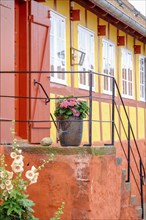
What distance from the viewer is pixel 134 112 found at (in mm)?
18031

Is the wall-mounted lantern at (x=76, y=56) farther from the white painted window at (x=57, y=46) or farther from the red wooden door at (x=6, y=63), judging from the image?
the red wooden door at (x=6, y=63)

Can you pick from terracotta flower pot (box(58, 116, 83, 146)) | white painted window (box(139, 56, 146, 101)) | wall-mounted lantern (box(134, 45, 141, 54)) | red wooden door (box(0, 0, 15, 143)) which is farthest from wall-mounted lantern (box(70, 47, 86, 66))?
white painted window (box(139, 56, 146, 101))

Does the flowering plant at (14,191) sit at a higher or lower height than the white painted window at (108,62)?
lower

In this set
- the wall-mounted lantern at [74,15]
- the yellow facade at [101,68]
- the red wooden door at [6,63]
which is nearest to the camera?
the red wooden door at [6,63]

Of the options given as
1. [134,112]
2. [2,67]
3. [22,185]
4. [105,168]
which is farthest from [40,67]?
[134,112]

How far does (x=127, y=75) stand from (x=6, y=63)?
7.99 meters

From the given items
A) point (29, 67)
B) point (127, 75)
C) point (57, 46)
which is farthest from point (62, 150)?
point (127, 75)

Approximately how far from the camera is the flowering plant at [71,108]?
9.60 metres

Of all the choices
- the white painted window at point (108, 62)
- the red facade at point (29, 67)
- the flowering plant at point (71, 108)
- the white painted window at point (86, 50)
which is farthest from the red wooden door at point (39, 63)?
the white painted window at point (108, 62)

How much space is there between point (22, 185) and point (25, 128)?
11.4ft

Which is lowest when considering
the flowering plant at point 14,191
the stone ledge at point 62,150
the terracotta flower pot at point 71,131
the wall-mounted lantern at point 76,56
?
the flowering plant at point 14,191

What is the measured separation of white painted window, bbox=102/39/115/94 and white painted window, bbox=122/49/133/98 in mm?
874

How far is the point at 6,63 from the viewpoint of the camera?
33.6 feet

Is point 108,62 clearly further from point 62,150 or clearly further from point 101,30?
point 62,150
